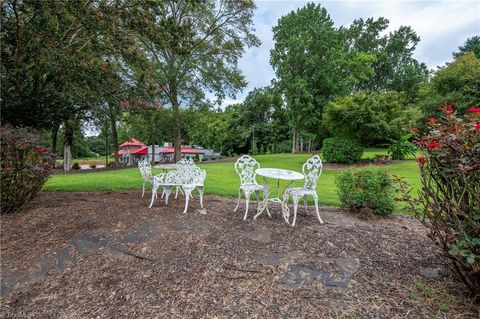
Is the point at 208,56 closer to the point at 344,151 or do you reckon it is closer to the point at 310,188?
the point at 344,151

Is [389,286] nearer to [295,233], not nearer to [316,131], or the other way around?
[295,233]

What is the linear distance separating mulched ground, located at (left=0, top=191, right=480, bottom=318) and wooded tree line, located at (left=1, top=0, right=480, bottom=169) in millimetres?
2953

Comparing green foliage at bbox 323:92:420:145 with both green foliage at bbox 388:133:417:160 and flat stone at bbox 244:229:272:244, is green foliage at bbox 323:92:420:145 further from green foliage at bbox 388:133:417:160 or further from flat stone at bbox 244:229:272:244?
flat stone at bbox 244:229:272:244

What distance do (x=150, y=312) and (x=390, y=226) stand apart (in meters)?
3.69

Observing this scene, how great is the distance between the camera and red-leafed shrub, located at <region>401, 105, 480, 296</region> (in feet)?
6.15

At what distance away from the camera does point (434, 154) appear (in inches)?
84.2

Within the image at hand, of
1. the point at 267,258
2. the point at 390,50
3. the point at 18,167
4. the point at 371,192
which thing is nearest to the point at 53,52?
the point at 18,167

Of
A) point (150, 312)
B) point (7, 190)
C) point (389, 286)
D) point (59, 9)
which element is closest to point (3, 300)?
point (150, 312)

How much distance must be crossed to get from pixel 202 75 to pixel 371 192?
11.8m

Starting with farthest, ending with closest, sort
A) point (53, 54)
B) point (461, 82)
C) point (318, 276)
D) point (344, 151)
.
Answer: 1. point (461, 82)
2. point (344, 151)
3. point (53, 54)
4. point (318, 276)

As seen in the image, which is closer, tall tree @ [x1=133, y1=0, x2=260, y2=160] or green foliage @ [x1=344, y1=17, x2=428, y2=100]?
tall tree @ [x1=133, y1=0, x2=260, y2=160]

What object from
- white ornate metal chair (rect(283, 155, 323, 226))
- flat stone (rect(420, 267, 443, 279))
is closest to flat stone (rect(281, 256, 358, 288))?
flat stone (rect(420, 267, 443, 279))

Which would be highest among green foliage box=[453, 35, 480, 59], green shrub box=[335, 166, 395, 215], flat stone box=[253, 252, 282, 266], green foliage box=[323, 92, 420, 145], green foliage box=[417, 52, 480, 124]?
green foliage box=[453, 35, 480, 59]

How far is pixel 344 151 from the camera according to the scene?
12.2 meters
